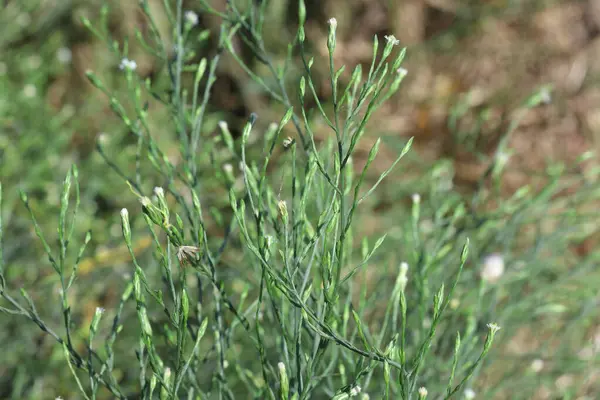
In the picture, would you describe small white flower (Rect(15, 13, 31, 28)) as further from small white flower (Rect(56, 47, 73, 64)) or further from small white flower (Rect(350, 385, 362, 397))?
small white flower (Rect(350, 385, 362, 397))

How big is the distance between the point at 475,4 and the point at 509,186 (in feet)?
1.79

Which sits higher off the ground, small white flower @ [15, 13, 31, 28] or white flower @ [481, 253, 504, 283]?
small white flower @ [15, 13, 31, 28]

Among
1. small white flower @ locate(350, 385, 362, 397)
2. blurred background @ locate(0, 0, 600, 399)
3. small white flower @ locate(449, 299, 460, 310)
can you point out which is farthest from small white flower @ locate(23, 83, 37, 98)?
small white flower @ locate(350, 385, 362, 397)

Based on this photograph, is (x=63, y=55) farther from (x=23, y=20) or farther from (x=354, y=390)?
(x=354, y=390)

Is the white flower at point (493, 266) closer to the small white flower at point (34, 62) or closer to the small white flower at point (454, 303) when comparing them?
the small white flower at point (454, 303)

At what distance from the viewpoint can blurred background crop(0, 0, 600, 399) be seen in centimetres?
149

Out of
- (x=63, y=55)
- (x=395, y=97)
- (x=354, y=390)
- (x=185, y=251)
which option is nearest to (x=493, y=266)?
(x=354, y=390)

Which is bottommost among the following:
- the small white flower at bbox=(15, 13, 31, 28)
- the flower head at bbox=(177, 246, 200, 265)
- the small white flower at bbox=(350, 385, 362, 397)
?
the small white flower at bbox=(15, 13, 31, 28)

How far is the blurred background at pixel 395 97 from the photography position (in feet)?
4.88

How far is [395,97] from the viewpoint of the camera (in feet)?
6.31

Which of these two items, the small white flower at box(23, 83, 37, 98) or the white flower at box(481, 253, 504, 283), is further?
the small white flower at box(23, 83, 37, 98)

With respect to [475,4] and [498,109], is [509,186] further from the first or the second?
[475,4]

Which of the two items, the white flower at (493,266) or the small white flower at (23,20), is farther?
the small white flower at (23,20)

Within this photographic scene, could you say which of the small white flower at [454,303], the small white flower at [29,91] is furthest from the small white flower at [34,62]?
the small white flower at [454,303]
